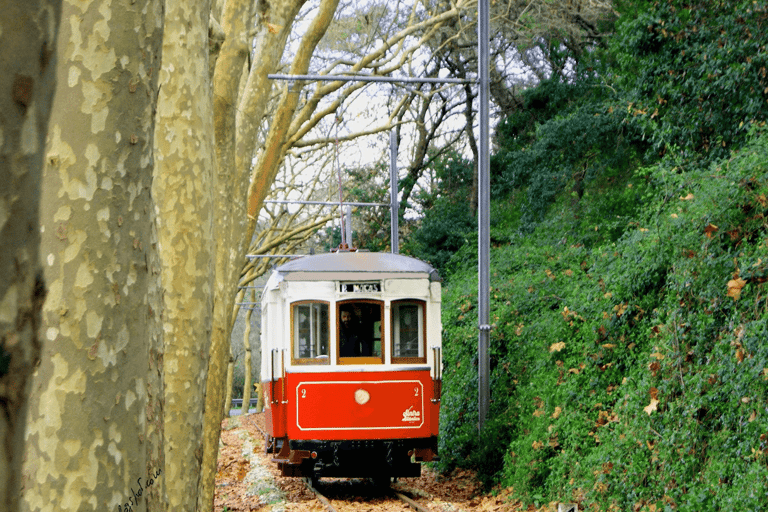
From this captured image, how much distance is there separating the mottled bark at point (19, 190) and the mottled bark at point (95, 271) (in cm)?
41

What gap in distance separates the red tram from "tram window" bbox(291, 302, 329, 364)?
0.01 m

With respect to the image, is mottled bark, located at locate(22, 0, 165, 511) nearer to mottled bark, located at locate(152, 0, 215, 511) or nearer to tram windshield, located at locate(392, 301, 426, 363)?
mottled bark, located at locate(152, 0, 215, 511)

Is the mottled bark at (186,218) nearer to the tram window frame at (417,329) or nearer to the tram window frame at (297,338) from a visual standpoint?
the tram window frame at (297,338)

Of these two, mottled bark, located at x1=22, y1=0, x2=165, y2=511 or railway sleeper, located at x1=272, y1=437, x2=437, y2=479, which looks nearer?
mottled bark, located at x1=22, y1=0, x2=165, y2=511

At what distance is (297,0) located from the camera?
405 inches

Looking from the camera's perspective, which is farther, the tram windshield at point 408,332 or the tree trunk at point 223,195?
the tram windshield at point 408,332

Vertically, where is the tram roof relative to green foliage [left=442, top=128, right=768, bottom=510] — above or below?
above

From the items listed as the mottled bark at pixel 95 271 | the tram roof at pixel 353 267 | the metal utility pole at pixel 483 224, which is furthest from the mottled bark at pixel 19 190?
the metal utility pole at pixel 483 224

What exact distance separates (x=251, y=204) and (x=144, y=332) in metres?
9.12

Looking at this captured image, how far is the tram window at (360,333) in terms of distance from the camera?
1302 cm

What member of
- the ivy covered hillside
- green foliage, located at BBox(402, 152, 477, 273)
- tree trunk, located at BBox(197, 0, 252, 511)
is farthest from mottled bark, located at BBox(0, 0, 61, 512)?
green foliage, located at BBox(402, 152, 477, 273)

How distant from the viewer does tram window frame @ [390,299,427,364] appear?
13.0 metres

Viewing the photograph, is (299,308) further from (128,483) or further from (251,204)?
(128,483)

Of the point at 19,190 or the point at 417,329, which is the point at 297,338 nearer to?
the point at 417,329
